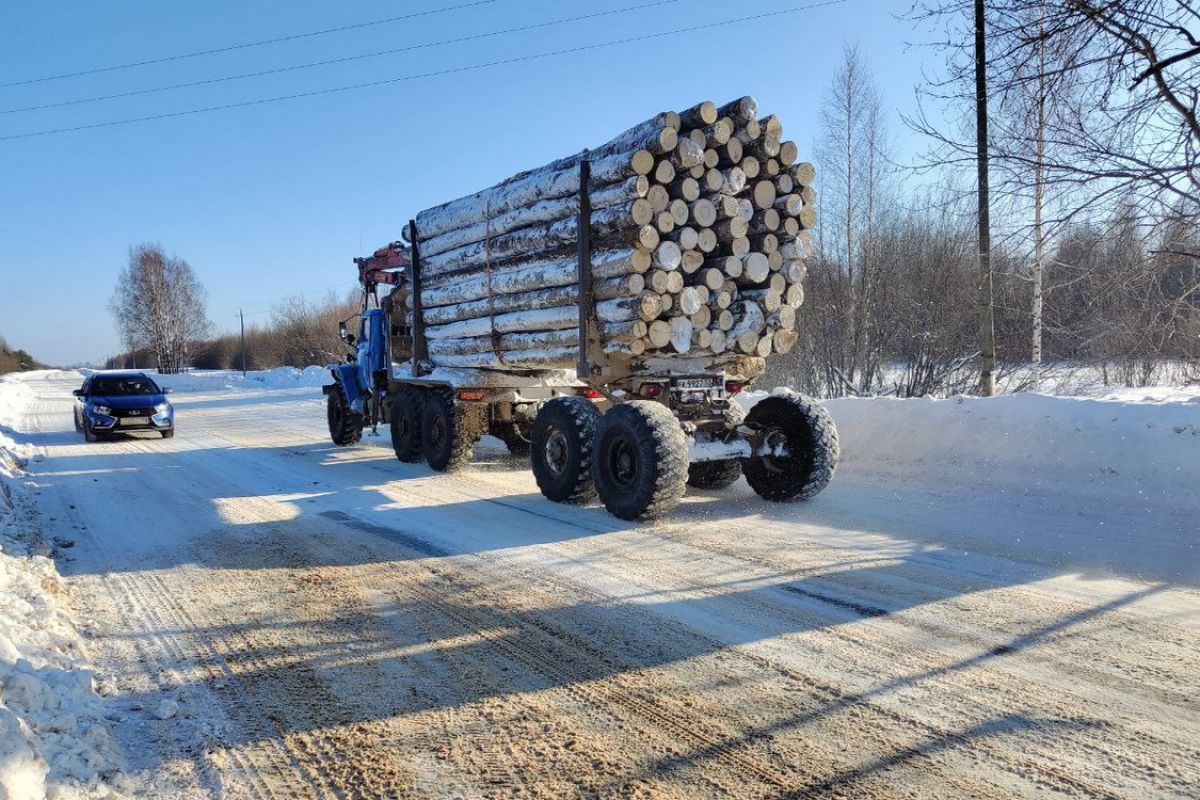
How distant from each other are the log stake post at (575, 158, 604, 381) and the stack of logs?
73mm

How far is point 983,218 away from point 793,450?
4241mm

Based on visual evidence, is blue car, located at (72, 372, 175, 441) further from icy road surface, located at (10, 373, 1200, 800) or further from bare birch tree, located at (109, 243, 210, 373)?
bare birch tree, located at (109, 243, 210, 373)

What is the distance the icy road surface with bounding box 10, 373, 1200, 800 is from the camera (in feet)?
9.68

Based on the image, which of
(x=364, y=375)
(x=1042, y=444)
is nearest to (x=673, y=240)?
(x=1042, y=444)

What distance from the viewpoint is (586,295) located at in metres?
7.90

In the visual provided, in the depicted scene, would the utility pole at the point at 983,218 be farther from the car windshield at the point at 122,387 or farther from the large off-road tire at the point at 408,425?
the car windshield at the point at 122,387

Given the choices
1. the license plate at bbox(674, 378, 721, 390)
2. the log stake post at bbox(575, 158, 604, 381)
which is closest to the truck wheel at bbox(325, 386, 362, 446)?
the log stake post at bbox(575, 158, 604, 381)

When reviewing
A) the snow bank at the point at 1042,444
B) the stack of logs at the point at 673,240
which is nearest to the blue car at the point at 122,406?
the stack of logs at the point at 673,240

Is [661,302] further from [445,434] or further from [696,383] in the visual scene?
[445,434]

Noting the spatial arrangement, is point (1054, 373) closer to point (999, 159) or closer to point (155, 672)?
point (999, 159)

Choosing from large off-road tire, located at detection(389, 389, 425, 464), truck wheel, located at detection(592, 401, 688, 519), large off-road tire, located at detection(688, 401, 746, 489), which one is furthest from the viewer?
large off-road tire, located at detection(389, 389, 425, 464)

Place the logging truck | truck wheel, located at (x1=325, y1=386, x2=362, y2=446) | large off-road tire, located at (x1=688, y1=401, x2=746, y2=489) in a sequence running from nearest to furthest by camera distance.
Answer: the logging truck, large off-road tire, located at (x1=688, y1=401, x2=746, y2=489), truck wheel, located at (x1=325, y1=386, x2=362, y2=446)

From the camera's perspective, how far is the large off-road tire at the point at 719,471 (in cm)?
859

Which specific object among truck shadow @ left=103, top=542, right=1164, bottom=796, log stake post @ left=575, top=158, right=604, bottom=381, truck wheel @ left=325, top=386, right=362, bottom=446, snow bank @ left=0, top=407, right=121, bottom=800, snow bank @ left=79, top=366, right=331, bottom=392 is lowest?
truck shadow @ left=103, top=542, right=1164, bottom=796
